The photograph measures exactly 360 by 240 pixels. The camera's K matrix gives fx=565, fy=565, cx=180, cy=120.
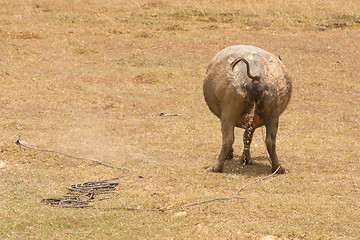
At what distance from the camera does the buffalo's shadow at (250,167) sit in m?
10.3

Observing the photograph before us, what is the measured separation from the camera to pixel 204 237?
735 centimetres

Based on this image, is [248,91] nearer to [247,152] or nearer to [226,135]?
[226,135]

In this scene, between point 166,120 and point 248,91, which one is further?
point 166,120

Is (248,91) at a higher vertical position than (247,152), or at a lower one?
higher

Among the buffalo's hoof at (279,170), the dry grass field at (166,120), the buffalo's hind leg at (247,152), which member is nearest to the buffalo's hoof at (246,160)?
the buffalo's hind leg at (247,152)

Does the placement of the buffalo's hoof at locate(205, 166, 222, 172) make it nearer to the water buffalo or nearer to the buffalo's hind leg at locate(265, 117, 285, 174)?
the water buffalo

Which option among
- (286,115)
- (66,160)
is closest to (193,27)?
(286,115)

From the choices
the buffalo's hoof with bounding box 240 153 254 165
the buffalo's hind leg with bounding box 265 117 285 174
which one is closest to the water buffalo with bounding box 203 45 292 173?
the buffalo's hind leg with bounding box 265 117 285 174

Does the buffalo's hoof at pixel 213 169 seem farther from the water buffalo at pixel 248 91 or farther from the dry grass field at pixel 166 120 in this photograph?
the dry grass field at pixel 166 120

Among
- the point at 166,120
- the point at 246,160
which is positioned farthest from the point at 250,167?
the point at 166,120

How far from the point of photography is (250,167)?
1072 cm

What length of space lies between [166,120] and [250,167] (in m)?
4.19

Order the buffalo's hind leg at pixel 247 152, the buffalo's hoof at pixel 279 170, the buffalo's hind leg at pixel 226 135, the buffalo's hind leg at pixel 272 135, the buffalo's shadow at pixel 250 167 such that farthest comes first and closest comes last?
the buffalo's hind leg at pixel 247 152 → the buffalo's shadow at pixel 250 167 → the buffalo's hoof at pixel 279 170 → the buffalo's hind leg at pixel 226 135 → the buffalo's hind leg at pixel 272 135

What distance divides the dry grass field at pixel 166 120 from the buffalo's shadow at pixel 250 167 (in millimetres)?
58
